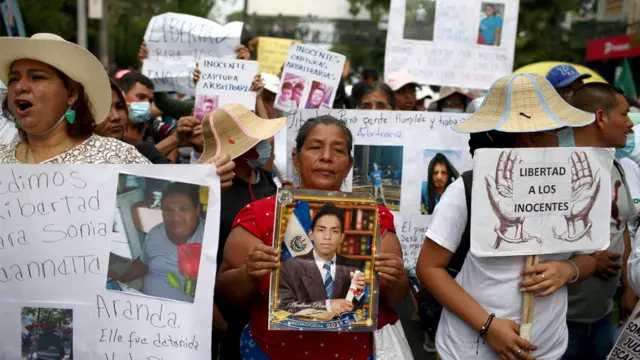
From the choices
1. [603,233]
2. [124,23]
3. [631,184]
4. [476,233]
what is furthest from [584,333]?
[124,23]

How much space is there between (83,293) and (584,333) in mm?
2816

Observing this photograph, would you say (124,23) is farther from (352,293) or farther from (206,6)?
(352,293)

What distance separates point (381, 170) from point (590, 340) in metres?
1.56

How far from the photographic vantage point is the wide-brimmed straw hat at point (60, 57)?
2666 millimetres

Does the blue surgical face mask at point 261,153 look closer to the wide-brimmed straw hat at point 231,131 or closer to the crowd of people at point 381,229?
the wide-brimmed straw hat at point 231,131

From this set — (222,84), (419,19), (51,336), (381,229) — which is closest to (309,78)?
(222,84)

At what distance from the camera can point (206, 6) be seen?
2697cm

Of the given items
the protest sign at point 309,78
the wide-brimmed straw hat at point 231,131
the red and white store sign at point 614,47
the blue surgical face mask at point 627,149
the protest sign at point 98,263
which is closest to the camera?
the protest sign at point 98,263

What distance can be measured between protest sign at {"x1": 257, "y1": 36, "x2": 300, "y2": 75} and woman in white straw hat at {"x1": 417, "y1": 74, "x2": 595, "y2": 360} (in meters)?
3.96

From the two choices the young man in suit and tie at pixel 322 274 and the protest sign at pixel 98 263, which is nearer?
the young man in suit and tie at pixel 322 274

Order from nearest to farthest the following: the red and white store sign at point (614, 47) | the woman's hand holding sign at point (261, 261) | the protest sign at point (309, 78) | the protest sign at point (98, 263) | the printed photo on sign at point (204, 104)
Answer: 1. the woman's hand holding sign at point (261, 261)
2. the protest sign at point (98, 263)
3. the printed photo on sign at point (204, 104)
4. the protest sign at point (309, 78)
5. the red and white store sign at point (614, 47)

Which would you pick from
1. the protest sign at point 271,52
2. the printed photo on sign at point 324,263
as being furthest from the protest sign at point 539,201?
the protest sign at point 271,52

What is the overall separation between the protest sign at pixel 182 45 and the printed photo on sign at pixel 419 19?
1.38 meters

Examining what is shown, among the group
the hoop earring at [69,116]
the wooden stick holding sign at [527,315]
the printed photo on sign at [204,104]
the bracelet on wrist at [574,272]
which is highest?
the hoop earring at [69,116]
